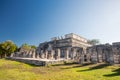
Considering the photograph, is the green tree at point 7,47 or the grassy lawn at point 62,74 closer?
the grassy lawn at point 62,74

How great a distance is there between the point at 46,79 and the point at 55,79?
806 mm

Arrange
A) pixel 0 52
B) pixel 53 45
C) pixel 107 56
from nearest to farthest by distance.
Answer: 1. pixel 107 56
2. pixel 53 45
3. pixel 0 52

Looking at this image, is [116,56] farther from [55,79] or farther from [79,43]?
[79,43]

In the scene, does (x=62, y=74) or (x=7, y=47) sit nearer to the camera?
(x=62, y=74)

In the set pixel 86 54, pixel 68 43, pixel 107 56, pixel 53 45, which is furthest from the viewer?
pixel 53 45

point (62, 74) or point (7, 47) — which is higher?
point (7, 47)

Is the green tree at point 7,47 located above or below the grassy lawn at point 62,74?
above

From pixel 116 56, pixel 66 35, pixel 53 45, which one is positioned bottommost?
pixel 116 56

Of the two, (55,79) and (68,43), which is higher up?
(68,43)

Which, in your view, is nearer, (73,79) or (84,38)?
(73,79)

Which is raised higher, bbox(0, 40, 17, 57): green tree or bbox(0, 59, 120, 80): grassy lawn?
bbox(0, 40, 17, 57): green tree

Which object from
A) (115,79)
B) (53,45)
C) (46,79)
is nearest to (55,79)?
(46,79)

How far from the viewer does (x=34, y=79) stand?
1170 cm

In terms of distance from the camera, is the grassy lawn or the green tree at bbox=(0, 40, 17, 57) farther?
the green tree at bbox=(0, 40, 17, 57)
